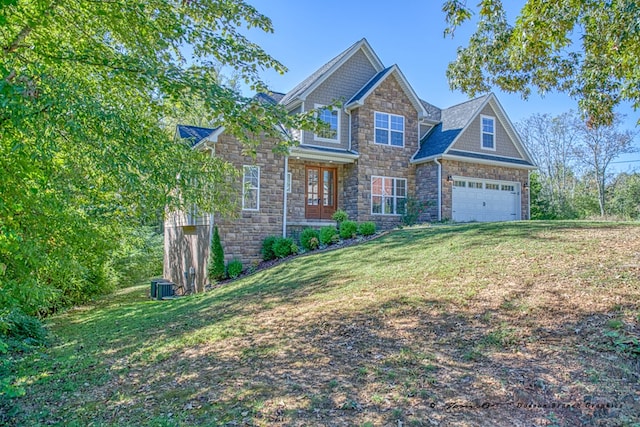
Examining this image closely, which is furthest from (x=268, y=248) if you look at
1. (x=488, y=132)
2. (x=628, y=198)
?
(x=628, y=198)

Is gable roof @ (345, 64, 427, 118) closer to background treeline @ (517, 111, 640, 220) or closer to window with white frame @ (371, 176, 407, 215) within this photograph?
window with white frame @ (371, 176, 407, 215)

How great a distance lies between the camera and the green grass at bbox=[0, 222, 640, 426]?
12.9ft

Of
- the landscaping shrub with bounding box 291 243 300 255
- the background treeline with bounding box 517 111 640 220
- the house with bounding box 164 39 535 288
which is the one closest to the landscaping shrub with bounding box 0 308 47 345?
the house with bounding box 164 39 535 288

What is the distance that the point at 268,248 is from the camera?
14227 millimetres

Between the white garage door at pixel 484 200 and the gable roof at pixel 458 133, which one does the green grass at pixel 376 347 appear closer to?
the white garage door at pixel 484 200

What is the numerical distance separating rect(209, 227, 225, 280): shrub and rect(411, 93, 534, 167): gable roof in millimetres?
8723

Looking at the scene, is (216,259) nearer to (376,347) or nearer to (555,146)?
(376,347)

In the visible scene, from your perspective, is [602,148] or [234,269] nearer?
[234,269]

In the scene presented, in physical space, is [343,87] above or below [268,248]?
above

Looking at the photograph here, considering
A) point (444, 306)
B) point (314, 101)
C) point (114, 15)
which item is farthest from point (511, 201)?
point (114, 15)

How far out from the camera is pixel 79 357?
696cm

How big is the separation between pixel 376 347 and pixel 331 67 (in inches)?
544

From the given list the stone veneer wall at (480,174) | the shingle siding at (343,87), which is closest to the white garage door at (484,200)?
the stone veneer wall at (480,174)

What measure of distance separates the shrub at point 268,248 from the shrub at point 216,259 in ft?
4.66
